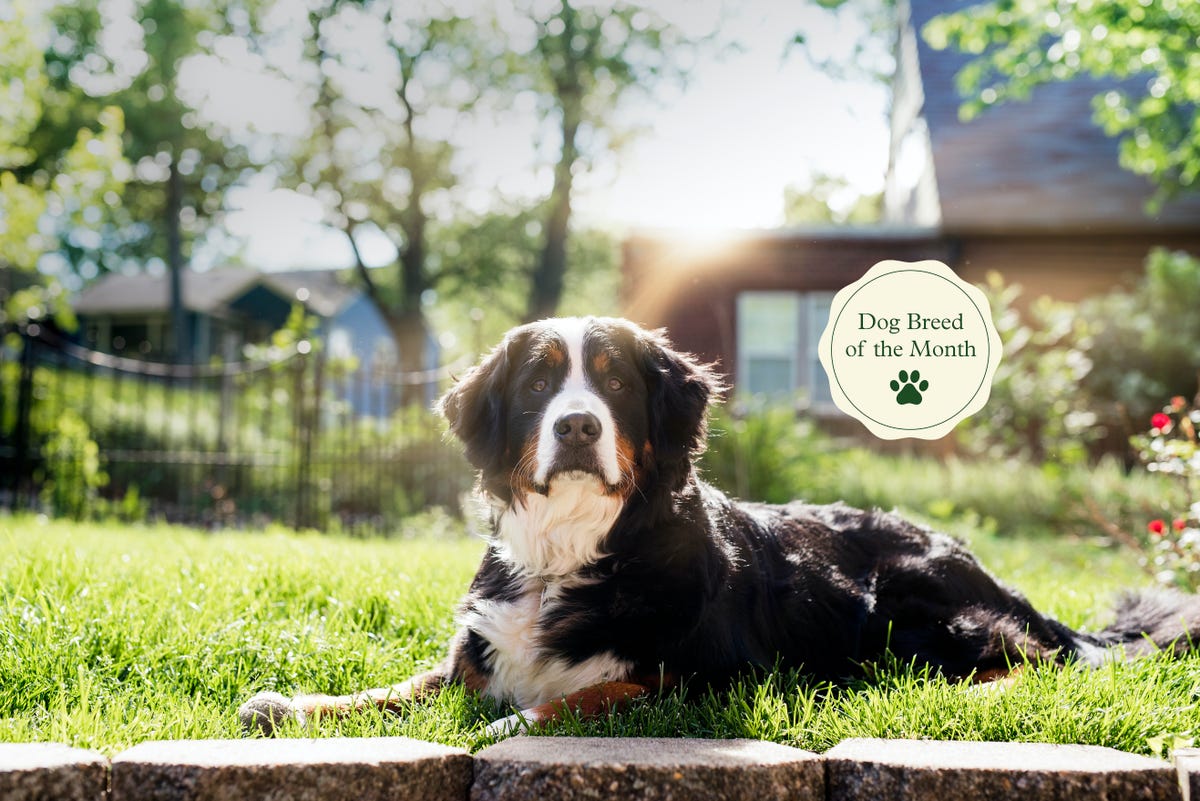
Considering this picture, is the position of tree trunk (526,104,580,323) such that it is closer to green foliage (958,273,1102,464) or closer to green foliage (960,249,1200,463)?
green foliage (960,249,1200,463)

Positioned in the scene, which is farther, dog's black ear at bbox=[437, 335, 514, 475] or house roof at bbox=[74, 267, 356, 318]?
house roof at bbox=[74, 267, 356, 318]

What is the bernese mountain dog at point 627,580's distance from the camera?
2832mm

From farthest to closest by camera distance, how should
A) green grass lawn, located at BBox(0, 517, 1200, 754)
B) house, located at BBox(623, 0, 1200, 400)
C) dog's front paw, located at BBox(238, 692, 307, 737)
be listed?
house, located at BBox(623, 0, 1200, 400)
dog's front paw, located at BBox(238, 692, 307, 737)
green grass lawn, located at BBox(0, 517, 1200, 754)

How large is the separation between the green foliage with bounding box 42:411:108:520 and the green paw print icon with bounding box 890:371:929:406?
8172mm

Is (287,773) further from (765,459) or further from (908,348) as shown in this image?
(765,459)

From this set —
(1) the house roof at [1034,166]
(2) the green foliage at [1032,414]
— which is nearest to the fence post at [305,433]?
(2) the green foliage at [1032,414]

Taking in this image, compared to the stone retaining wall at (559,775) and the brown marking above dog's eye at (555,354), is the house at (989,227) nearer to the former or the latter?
the brown marking above dog's eye at (555,354)

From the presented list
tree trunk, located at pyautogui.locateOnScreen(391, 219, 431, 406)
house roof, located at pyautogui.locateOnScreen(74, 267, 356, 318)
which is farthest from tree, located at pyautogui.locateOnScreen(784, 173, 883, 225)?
house roof, located at pyautogui.locateOnScreen(74, 267, 356, 318)

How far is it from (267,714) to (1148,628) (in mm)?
3086

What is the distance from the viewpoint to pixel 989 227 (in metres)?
13.8

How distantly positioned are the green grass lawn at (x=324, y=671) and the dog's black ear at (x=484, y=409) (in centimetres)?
74

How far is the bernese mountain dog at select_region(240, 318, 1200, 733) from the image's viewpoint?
283 centimetres

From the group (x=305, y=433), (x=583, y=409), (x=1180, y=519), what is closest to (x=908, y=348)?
(x=583, y=409)

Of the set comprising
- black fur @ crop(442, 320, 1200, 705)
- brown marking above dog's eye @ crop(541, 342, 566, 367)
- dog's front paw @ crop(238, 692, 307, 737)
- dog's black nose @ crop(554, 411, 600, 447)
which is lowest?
dog's front paw @ crop(238, 692, 307, 737)
